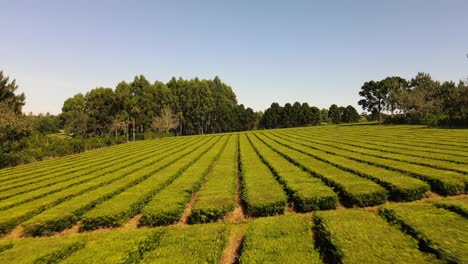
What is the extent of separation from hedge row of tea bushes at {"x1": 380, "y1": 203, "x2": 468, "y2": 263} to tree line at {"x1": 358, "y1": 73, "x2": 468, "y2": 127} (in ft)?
203

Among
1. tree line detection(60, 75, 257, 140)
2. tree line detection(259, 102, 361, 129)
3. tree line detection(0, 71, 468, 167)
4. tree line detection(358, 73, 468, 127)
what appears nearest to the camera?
tree line detection(0, 71, 468, 167)

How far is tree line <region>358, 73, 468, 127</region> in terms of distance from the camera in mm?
61562

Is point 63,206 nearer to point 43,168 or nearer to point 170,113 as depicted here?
point 43,168

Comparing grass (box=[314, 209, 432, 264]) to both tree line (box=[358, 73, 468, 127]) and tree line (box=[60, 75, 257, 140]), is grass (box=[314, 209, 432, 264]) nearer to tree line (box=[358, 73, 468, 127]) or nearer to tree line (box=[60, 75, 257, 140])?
tree line (box=[358, 73, 468, 127])

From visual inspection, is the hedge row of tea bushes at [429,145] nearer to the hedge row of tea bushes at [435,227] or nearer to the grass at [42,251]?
the hedge row of tea bushes at [435,227]

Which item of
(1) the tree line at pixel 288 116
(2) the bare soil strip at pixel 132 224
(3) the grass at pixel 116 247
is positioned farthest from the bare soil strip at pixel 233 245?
(1) the tree line at pixel 288 116

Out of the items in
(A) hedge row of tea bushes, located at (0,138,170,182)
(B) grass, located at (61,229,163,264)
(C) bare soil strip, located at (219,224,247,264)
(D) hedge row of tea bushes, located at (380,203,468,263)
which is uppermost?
(D) hedge row of tea bushes, located at (380,203,468,263)

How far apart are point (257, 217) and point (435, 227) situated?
711 centimetres

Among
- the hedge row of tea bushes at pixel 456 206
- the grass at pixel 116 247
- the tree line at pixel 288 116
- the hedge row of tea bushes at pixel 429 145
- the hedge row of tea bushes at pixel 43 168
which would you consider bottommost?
the hedge row of tea bushes at pixel 43 168

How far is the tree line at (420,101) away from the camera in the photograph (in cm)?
6156

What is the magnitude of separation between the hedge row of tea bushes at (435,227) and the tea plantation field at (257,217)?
36 mm

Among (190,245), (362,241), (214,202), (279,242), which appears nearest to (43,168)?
(214,202)

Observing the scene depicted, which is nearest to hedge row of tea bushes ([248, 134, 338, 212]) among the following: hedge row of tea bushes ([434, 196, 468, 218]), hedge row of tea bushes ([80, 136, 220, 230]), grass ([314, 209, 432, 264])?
grass ([314, 209, 432, 264])

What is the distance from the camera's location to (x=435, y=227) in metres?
8.49
